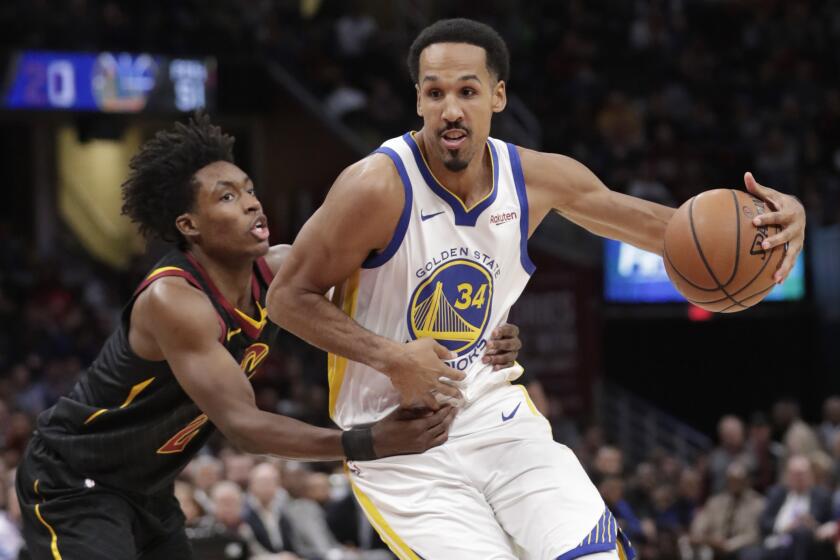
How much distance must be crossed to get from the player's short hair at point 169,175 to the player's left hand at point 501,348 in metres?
1.17

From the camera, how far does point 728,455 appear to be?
483 inches

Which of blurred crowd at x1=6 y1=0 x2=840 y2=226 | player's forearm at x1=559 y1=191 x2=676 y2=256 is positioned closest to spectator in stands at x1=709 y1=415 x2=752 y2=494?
blurred crowd at x1=6 y1=0 x2=840 y2=226

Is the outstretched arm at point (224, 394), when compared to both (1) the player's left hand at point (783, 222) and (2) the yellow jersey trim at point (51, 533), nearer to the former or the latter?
(2) the yellow jersey trim at point (51, 533)

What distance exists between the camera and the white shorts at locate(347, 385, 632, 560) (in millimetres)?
3768

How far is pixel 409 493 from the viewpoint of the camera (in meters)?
3.93

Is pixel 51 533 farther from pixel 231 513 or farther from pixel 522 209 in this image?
pixel 231 513

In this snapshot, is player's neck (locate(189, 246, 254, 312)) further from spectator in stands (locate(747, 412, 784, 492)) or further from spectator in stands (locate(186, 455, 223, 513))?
spectator in stands (locate(747, 412, 784, 492))

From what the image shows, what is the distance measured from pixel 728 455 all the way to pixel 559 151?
→ 5.02 metres

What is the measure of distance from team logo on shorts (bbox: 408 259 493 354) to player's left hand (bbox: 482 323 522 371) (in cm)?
6

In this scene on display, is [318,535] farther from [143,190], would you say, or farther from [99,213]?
[99,213]

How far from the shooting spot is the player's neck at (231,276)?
440 cm

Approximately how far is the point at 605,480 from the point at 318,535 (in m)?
2.13

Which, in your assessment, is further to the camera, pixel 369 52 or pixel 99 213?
pixel 99 213

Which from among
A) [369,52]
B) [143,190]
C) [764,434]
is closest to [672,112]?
[369,52]
